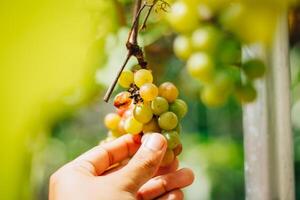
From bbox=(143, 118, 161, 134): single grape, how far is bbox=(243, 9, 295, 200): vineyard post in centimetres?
14

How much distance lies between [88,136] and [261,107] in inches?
73.5

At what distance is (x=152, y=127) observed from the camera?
0.75m

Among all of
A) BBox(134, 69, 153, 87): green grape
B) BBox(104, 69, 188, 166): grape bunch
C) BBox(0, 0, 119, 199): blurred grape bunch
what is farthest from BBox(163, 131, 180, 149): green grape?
BBox(0, 0, 119, 199): blurred grape bunch

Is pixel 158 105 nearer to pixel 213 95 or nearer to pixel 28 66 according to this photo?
pixel 213 95

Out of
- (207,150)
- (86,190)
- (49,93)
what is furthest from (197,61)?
(207,150)

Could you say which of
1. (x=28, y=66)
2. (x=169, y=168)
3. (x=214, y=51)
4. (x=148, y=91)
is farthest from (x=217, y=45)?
(x=169, y=168)

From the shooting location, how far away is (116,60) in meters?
1.25

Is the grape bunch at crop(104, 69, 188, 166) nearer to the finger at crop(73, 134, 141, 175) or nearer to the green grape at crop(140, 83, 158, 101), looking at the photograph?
the green grape at crop(140, 83, 158, 101)

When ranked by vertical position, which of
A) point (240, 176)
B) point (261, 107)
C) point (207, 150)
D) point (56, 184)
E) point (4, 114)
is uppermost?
point (4, 114)

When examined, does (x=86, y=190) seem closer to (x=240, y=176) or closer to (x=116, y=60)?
(x=116, y=60)

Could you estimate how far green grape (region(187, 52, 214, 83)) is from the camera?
1.28 feet

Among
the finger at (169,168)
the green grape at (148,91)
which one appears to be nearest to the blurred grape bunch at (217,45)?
the green grape at (148,91)

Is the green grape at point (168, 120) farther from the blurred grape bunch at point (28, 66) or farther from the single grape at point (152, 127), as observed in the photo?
the blurred grape bunch at point (28, 66)

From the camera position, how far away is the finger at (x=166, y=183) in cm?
90
